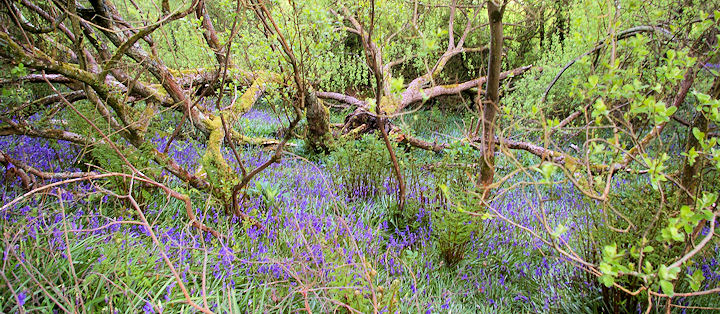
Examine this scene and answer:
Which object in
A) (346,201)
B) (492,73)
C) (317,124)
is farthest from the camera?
(317,124)

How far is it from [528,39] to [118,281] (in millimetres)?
8775

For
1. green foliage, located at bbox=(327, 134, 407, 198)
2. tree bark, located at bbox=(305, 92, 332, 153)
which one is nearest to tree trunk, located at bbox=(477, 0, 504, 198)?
green foliage, located at bbox=(327, 134, 407, 198)

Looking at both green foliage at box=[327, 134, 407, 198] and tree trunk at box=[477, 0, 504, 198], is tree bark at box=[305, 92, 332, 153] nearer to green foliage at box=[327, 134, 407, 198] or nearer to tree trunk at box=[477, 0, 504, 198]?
green foliage at box=[327, 134, 407, 198]

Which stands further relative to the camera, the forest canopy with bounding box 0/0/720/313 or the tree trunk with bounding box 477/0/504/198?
the tree trunk with bounding box 477/0/504/198

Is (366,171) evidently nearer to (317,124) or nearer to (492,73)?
(317,124)

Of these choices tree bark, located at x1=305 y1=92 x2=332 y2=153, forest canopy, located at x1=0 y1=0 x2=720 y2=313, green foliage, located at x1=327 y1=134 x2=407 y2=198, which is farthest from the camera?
tree bark, located at x1=305 y1=92 x2=332 y2=153

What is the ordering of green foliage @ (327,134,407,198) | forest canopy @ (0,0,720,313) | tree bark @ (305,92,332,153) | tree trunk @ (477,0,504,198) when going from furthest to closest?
1. tree bark @ (305,92,332,153)
2. green foliage @ (327,134,407,198)
3. tree trunk @ (477,0,504,198)
4. forest canopy @ (0,0,720,313)

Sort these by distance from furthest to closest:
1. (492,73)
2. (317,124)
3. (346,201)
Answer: (317,124)
(346,201)
(492,73)

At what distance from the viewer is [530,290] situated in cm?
290

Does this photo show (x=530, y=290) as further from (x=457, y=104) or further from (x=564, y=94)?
(x=457, y=104)

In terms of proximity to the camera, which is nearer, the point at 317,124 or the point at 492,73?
the point at 492,73

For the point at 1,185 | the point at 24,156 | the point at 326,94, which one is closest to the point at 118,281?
the point at 1,185

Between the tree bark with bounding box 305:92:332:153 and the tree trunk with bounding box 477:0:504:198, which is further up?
the tree trunk with bounding box 477:0:504:198


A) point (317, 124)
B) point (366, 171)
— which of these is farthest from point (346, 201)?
point (317, 124)
